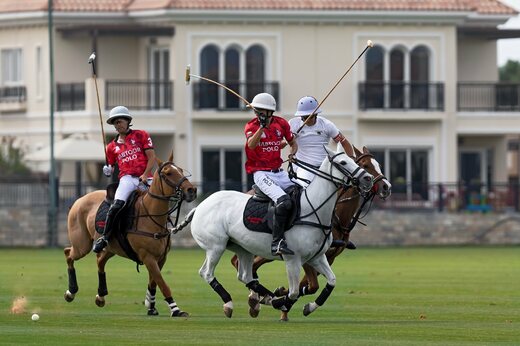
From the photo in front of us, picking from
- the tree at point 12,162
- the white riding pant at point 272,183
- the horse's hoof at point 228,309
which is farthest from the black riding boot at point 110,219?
the tree at point 12,162

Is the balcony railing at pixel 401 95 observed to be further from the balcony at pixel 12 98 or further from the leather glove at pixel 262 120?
the leather glove at pixel 262 120

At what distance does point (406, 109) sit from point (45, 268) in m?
29.1

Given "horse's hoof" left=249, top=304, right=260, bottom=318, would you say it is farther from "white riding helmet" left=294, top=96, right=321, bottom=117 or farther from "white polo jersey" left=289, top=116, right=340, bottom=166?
"white riding helmet" left=294, top=96, right=321, bottom=117

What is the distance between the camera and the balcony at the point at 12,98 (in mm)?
66125

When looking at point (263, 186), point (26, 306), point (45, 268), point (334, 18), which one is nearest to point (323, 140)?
point (263, 186)

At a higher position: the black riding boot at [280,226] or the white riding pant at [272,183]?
the white riding pant at [272,183]

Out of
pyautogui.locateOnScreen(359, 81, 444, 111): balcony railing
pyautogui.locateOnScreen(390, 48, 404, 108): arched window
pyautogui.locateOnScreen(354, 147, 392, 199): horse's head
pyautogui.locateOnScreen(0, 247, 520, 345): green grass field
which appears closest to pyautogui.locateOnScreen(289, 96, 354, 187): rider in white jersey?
pyautogui.locateOnScreen(354, 147, 392, 199): horse's head

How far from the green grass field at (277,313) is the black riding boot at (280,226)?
0.93 m

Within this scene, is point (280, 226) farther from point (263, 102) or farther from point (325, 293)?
point (263, 102)

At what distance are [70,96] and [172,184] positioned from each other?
134ft

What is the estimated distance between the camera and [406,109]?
65.8 metres

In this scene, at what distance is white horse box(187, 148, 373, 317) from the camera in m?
22.6

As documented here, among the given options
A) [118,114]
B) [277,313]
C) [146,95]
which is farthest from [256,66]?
[118,114]

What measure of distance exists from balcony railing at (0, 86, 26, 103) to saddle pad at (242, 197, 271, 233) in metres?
43.9
